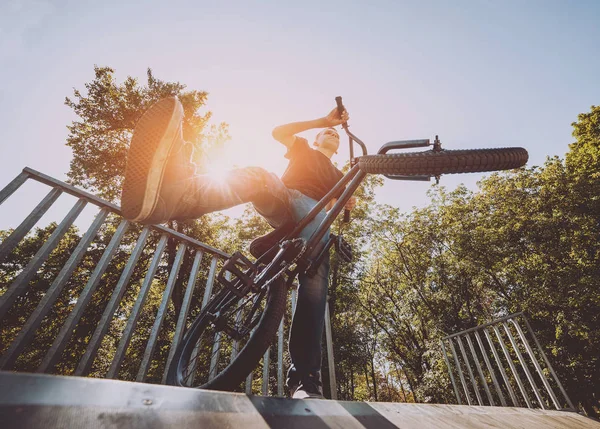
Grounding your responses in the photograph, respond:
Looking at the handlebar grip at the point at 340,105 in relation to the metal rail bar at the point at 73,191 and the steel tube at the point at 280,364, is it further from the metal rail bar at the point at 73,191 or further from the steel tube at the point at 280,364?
the steel tube at the point at 280,364

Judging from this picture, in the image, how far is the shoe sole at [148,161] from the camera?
147 cm

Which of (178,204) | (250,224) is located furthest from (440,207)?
(178,204)

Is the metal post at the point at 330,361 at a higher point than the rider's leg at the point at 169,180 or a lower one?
lower

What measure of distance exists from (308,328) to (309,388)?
349mm

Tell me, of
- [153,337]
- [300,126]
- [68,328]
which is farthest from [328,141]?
[68,328]

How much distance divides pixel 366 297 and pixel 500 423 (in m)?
20.0

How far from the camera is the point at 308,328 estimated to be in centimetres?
187

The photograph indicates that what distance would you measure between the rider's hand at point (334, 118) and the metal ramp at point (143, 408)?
201 cm

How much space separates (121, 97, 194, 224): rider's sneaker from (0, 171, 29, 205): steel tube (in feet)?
2.47

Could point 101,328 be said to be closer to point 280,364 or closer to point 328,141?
point 280,364

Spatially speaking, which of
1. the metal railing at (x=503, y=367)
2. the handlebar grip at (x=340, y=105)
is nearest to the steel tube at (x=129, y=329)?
the handlebar grip at (x=340, y=105)

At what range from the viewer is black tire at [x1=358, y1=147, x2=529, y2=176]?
5.26 ft

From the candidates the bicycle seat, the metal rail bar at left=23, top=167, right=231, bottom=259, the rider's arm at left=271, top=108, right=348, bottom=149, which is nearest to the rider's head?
the rider's arm at left=271, top=108, right=348, bottom=149

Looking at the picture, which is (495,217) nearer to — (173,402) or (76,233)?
(173,402)
